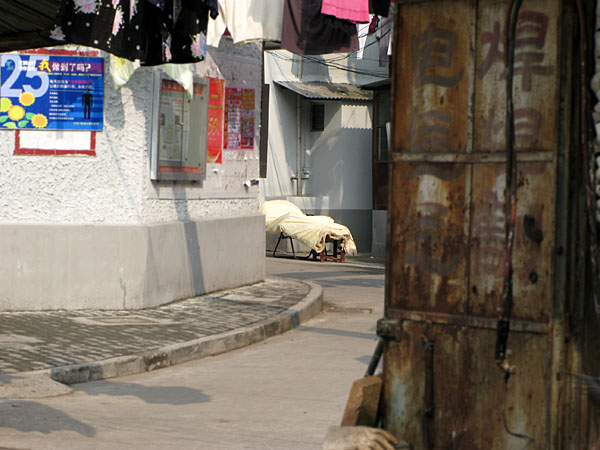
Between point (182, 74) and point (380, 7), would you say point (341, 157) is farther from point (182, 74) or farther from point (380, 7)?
point (380, 7)

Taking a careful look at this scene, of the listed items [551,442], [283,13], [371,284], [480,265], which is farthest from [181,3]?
[371,284]

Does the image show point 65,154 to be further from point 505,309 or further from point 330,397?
point 505,309

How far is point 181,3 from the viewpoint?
8172 mm

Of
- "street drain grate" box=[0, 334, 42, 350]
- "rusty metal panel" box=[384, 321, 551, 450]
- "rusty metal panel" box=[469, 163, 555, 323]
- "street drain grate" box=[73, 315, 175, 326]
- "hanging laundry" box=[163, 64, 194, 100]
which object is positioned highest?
"hanging laundry" box=[163, 64, 194, 100]

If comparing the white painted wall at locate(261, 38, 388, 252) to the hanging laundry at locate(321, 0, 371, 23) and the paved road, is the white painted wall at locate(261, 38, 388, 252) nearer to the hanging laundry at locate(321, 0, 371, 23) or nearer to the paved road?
the hanging laundry at locate(321, 0, 371, 23)

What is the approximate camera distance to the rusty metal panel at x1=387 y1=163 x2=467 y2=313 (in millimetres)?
4137

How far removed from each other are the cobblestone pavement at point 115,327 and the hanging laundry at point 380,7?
3717 mm

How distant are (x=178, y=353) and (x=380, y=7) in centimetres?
418

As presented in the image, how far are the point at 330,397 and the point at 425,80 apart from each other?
154 inches

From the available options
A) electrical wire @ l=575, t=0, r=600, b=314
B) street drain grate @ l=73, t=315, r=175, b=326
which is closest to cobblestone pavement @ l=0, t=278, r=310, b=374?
street drain grate @ l=73, t=315, r=175, b=326

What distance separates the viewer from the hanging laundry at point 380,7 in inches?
389

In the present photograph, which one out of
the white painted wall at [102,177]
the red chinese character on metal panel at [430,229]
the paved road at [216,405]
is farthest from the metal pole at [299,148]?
the red chinese character on metal panel at [430,229]

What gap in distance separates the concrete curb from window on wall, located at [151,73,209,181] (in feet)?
7.54

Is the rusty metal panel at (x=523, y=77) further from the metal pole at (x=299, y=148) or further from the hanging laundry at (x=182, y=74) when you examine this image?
the metal pole at (x=299, y=148)
